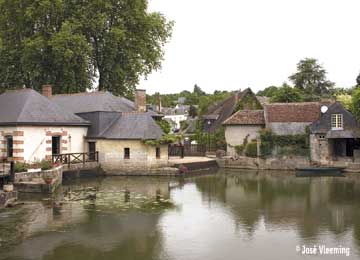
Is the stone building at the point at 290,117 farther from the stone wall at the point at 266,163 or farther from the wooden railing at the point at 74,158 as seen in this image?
the wooden railing at the point at 74,158

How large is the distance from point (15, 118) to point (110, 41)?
44.8 ft

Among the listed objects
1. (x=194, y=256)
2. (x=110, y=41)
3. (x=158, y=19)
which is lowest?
(x=194, y=256)

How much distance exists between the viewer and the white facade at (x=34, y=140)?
2291cm

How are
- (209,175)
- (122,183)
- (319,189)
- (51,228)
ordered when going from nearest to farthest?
(51,228)
(319,189)
(122,183)
(209,175)

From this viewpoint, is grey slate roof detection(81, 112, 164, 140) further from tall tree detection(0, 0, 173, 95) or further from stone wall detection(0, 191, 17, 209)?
stone wall detection(0, 191, 17, 209)

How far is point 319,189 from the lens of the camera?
811 inches

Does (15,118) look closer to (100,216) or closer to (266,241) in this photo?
(100,216)

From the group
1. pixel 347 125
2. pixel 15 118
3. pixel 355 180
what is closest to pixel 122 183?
pixel 15 118

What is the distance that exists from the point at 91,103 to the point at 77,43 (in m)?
6.43

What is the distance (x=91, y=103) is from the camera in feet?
92.2

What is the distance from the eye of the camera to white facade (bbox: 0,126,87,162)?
22.9 m

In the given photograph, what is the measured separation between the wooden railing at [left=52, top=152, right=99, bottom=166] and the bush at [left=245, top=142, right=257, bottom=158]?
412 inches

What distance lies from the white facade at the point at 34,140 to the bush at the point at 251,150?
39.7ft

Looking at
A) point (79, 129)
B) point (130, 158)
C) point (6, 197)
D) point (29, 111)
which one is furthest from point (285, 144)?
point (6, 197)
